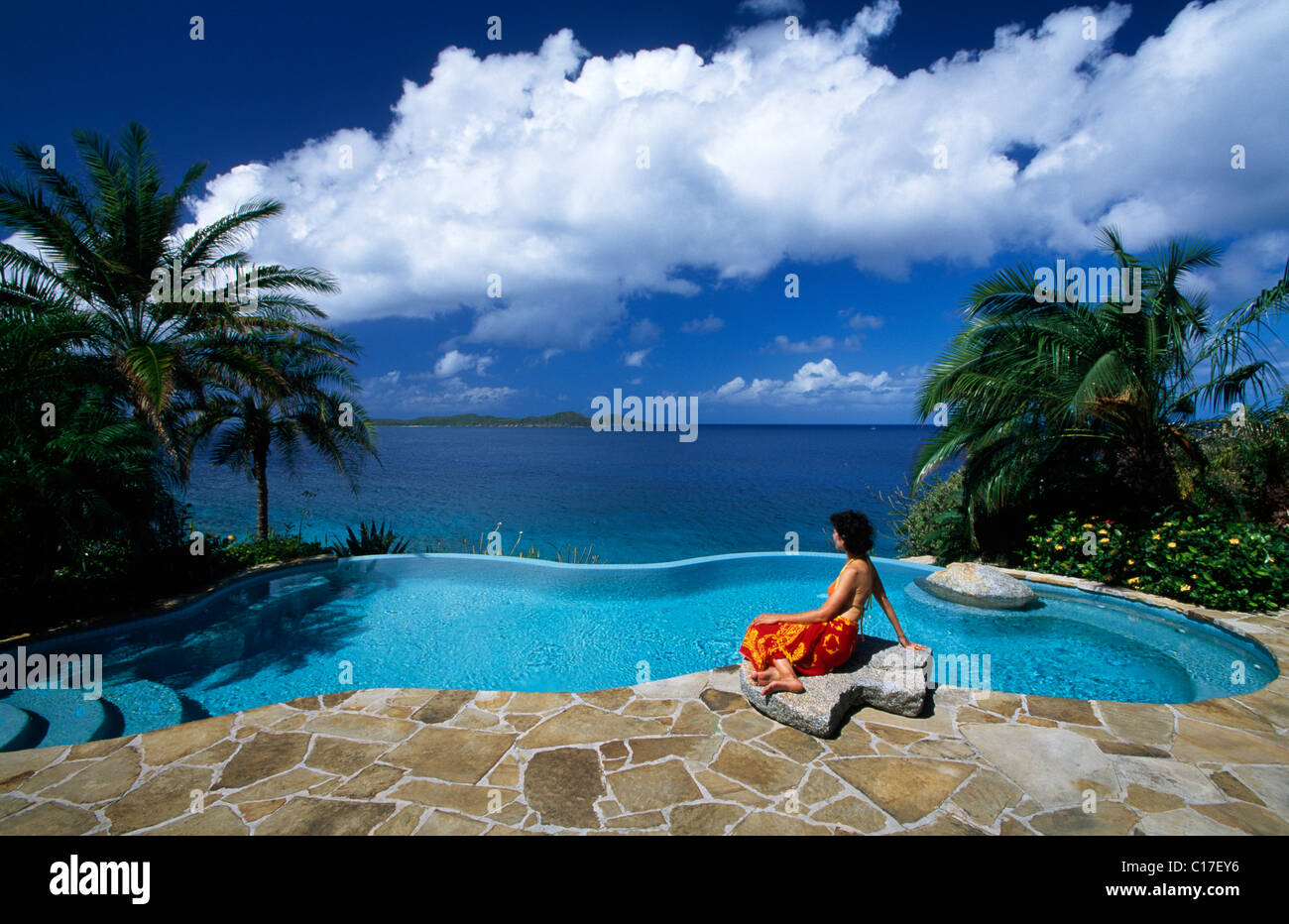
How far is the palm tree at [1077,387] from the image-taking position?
27.6ft

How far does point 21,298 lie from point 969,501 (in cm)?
1488

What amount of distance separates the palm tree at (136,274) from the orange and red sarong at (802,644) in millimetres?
7724

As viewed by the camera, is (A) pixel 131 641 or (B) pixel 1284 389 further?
(B) pixel 1284 389

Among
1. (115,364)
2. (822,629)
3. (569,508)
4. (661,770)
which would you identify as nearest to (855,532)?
(822,629)

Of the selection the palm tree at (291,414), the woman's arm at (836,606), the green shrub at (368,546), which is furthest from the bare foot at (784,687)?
the palm tree at (291,414)

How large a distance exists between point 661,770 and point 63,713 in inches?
218

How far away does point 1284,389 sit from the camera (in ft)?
32.8

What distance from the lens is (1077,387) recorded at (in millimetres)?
8797

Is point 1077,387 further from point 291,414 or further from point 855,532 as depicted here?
point 291,414

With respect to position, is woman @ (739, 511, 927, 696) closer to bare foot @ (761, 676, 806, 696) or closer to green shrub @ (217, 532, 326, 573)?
bare foot @ (761, 676, 806, 696)

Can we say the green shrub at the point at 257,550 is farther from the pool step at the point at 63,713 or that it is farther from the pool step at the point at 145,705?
the pool step at the point at 63,713

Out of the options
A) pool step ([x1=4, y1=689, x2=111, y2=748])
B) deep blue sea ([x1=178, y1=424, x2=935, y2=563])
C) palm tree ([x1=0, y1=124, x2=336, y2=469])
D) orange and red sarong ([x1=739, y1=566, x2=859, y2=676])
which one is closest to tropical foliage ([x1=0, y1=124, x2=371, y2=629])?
palm tree ([x1=0, y1=124, x2=336, y2=469])
